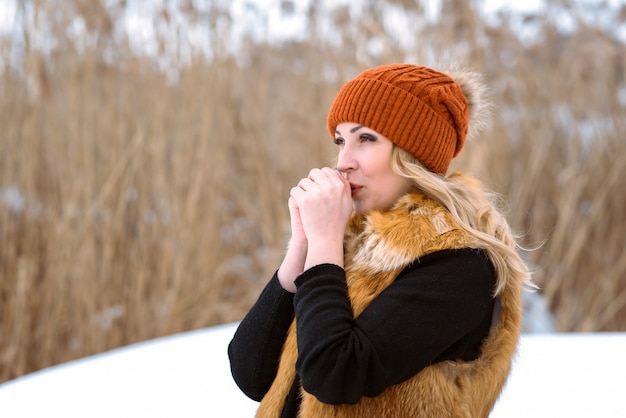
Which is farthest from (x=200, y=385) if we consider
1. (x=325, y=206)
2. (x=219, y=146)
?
(x=219, y=146)

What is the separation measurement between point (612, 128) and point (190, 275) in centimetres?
214

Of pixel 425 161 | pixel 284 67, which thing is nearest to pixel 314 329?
pixel 425 161

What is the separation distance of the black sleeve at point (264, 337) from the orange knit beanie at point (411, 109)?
0.93 feet

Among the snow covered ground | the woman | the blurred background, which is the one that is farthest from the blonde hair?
the blurred background

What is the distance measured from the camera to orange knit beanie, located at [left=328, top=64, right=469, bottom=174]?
102cm

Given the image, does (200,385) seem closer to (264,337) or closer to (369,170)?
(264,337)

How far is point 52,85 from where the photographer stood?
2.83m

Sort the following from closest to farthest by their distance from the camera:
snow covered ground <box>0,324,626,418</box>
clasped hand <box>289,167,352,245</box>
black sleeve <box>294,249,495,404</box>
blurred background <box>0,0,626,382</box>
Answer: black sleeve <box>294,249,495,404</box> → clasped hand <box>289,167,352,245</box> → snow covered ground <box>0,324,626,418</box> → blurred background <box>0,0,626,382</box>

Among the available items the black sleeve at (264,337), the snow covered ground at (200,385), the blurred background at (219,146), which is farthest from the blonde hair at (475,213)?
the blurred background at (219,146)

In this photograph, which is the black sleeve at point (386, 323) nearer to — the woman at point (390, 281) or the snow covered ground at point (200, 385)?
the woman at point (390, 281)

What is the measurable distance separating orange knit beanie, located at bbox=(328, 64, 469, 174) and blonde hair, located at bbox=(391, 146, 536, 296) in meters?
0.02

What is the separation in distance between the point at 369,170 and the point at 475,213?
0.58 ft

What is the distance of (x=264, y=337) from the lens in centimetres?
105

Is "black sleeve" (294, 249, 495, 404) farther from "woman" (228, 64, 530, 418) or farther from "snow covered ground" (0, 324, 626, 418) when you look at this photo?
"snow covered ground" (0, 324, 626, 418)
